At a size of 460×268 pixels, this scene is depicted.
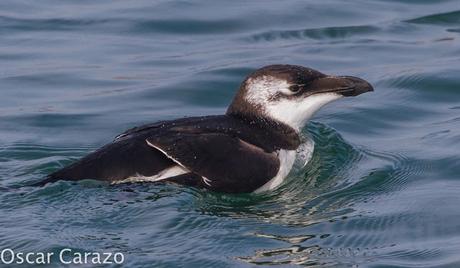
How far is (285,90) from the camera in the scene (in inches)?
382

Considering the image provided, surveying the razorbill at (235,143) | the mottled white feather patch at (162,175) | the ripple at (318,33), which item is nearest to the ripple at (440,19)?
the ripple at (318,33)

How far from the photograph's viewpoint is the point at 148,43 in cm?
1471

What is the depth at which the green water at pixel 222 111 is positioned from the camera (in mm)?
8508

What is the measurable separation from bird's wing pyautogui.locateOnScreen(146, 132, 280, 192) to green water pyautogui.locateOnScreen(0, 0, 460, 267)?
16cm

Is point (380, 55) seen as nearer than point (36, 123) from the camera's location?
No

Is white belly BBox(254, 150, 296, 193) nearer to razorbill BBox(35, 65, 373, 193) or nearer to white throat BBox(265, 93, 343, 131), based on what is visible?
razorbill BBox(35, 65, 373, 193)

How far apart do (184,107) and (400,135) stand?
6.94 feet

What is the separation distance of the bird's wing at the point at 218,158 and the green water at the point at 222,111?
6.2 inches

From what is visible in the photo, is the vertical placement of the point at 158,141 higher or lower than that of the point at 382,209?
higher

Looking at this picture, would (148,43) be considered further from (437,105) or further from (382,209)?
(382,209)

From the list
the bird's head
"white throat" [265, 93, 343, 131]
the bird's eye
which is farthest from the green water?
the bird's eye

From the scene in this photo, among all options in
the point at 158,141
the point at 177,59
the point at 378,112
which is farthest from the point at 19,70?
the point at 158,141

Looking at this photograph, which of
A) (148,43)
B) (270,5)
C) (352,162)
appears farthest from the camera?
(270,5)

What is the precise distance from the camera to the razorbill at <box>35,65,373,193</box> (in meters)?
9.03
